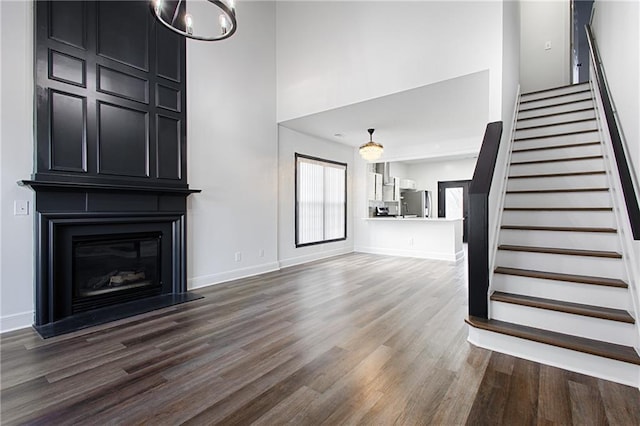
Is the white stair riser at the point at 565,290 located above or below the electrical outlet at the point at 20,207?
below

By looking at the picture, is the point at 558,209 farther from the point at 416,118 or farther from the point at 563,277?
the point at 416,118

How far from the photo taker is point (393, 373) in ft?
6.61

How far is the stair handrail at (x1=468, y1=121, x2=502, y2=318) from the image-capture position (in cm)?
232

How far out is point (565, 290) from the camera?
2.34m

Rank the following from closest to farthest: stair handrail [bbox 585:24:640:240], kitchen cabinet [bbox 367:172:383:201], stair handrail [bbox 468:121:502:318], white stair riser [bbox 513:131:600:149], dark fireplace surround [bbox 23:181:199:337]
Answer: stair handrail [bbox 585:24:640:240]
stair handrail [bbox 468:121:502:318]
dark fireplace surround [bbox 23:181:199:337]
white stair riser [bbox 513:131:600:149]
kitchen cabinet [bbox 367:172:383:201]

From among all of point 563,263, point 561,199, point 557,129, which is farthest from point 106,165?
point 557,129

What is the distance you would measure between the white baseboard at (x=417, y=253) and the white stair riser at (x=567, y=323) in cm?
402

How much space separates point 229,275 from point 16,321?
7.65 feet

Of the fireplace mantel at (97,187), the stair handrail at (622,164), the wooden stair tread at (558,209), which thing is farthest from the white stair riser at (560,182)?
the fireplace mantel at (97,187)

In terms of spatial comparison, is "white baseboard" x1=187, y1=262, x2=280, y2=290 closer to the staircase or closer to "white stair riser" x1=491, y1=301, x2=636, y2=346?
the staircase

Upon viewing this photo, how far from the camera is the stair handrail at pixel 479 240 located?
91.5 inches

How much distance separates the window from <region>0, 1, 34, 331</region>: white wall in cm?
390

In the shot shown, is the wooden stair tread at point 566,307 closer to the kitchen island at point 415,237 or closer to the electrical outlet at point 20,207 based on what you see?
the kitchen island at point 415,237

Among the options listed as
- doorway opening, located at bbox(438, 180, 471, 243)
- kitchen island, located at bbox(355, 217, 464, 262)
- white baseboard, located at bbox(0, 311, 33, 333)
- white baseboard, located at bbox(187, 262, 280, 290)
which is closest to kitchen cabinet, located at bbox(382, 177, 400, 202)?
kitchen island, located at bbox(355, 217, 464, 262)
